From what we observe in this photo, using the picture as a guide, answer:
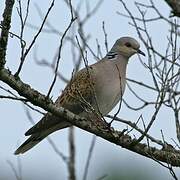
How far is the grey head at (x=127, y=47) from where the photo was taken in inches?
220

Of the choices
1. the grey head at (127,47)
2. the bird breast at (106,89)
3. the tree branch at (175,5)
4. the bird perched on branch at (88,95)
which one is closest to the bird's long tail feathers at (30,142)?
the bird perched on branch at (88,95)

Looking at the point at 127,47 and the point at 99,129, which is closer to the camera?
the point at 99,129

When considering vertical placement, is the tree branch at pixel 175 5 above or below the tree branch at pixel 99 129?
above

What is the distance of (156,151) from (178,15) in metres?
1.00

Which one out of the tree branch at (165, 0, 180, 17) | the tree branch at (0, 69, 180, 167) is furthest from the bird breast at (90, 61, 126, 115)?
the tree branch at (165, 0, 180, 17)

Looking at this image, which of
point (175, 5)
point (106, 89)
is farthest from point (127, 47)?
point (175, 5)

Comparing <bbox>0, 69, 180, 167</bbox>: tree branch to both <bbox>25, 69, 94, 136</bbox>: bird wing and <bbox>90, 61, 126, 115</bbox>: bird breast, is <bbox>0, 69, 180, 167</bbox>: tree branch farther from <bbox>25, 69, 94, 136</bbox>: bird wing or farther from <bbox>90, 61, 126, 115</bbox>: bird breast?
<bbox>90, 61, 126, 115</bbox>: bird breast

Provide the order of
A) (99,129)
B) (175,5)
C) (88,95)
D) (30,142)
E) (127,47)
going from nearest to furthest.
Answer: (175,5) < (99,129) < (88,95) < (30,142) < (127,47)

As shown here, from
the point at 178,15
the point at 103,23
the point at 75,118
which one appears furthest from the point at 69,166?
the point at 178,15

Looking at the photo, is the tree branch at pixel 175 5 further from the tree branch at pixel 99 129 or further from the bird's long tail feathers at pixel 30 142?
the bird's long tail feathers at pixel 30 142

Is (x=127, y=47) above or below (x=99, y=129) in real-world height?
above

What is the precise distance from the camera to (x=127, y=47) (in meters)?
5.66

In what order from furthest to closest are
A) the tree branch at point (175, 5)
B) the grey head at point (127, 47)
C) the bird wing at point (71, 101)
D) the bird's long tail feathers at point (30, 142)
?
the grey head at point (127, 47) < the bird's long tail feathers at point (30, 142) < the bird wing at point (71, 101) < the tree branch at point (175, 5)

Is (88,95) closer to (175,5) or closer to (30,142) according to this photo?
(30,142)
